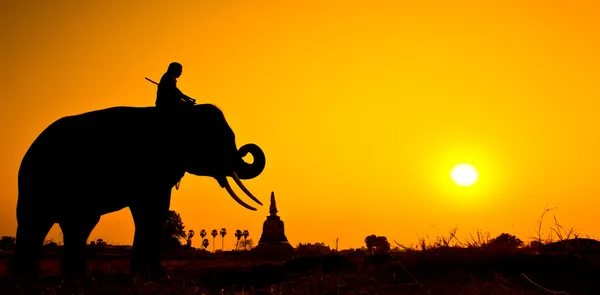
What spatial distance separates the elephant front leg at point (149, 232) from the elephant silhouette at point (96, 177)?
2 cm

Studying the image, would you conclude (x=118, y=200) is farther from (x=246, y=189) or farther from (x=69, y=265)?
(x=246, y=189)

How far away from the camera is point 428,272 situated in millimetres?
9320

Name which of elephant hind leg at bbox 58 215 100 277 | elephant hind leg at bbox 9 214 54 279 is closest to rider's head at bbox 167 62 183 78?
elephant hind leg at bbox 58 215 100 277

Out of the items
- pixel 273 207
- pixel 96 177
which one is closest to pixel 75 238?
pixel 96 177

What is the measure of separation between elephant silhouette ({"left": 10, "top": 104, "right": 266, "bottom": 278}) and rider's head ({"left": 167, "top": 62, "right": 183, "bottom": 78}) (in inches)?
32.5

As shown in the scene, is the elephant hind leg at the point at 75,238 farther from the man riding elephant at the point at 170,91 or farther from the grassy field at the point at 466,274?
the man riding elephant at the point at 170,91

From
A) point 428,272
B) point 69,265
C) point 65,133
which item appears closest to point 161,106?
point 65,133

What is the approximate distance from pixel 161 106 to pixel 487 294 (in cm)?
764

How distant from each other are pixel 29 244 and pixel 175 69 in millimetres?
4287

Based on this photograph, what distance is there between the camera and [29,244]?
1078 cm

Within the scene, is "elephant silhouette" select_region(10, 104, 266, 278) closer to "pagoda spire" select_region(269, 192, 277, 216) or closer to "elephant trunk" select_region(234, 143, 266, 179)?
"elephant trunk" select_region(234, 143, 266, 179)

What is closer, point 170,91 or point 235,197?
point 170,91

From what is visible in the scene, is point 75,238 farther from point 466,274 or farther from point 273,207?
point 273,207

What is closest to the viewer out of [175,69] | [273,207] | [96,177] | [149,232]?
[149,232]
